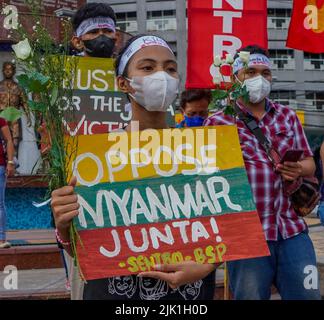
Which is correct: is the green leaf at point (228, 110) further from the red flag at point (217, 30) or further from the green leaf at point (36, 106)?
the red flag at point (217, 30)

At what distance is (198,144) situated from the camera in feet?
7.08

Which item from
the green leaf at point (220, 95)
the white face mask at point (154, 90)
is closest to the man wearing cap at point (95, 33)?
the green leaf at point (220, 95)

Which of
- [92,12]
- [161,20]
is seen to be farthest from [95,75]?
[161,20]

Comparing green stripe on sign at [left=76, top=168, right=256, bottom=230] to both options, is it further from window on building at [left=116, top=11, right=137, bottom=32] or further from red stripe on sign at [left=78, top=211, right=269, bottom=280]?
window on building at [left=116, top=11, right=137, bottom=32]

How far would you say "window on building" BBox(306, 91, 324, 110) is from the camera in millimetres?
45625

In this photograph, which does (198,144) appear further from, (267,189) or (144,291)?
(267,189)

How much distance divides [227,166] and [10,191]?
22.4 feet

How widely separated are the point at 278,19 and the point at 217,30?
140 feet

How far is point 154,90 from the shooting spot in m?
2.21

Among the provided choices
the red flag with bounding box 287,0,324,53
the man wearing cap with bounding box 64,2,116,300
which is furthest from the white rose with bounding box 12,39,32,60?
the red flag with bounding box 287,0,324,53

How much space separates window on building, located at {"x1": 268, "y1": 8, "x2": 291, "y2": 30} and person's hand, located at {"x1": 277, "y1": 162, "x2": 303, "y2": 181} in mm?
44343

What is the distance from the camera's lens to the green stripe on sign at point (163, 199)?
2.07 metres

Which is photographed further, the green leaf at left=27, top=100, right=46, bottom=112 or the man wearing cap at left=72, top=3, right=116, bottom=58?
the man wearing cap at left=72, top=3, right=116, bottom=58

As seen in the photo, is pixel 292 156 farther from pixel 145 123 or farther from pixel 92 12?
pixel 92 12
